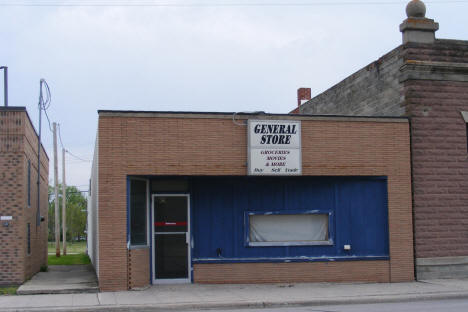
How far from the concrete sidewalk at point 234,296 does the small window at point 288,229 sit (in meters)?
1.26

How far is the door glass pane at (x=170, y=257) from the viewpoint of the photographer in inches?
651

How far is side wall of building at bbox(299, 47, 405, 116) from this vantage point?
60.7ft

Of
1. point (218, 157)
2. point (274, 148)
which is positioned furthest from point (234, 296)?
point (274, 148)

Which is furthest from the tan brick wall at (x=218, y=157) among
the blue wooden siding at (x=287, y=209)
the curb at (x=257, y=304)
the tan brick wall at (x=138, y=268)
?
the curb at (x=257, y=304)

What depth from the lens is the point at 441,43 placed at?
18250 millimetres

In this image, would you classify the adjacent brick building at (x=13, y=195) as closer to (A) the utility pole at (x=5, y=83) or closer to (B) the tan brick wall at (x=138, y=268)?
(B) the tan brick wall at (x=138, y=268)

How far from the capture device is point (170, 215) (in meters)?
16.7

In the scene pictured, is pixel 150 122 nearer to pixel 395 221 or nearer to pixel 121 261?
pixel 121 261

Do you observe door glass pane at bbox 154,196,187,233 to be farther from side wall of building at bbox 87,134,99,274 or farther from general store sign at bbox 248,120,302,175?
general store sign at bbox 248,120,302,175

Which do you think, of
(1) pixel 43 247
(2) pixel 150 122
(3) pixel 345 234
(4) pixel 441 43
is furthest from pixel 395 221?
(1) pixel 43 247

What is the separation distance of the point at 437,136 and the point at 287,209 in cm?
472

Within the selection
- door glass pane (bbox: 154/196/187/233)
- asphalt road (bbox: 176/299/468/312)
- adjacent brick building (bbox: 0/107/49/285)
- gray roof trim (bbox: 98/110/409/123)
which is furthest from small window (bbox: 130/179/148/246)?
asphalt road (bbox: 176/299/468/312)

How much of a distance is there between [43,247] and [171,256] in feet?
32.9

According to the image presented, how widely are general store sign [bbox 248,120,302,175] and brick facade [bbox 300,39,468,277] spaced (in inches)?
139
